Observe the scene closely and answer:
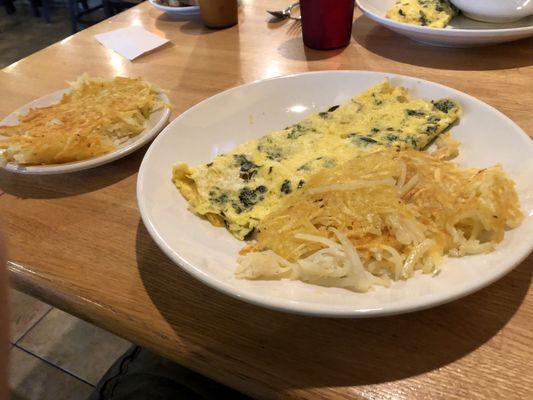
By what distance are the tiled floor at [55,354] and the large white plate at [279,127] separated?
3.43 feet

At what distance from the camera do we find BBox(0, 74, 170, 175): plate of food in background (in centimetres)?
83

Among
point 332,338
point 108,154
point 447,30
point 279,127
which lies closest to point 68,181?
point 108,154

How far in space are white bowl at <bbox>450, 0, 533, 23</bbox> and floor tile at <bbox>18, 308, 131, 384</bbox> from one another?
1474 mm

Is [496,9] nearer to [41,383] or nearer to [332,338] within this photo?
[332,338]

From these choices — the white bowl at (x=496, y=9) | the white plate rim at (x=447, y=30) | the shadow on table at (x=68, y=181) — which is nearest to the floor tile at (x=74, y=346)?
the shadow on table at (x=68, y=181)

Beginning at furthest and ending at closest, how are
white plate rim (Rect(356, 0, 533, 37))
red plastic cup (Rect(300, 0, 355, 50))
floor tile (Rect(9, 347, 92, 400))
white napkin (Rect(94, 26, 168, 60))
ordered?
floor tile (Rect(9, 347, 92, 400))
white napkin (Rect(94, 26, 168, 60))
red plastic cup (Rect(300, 0, 355, 50))
white plate rim (Rect(356, 0, 533, 37))

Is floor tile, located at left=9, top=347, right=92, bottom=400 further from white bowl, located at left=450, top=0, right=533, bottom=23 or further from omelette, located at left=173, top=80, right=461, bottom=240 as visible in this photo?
white bowl, located at left=450, top=0, right=533, bottom=23

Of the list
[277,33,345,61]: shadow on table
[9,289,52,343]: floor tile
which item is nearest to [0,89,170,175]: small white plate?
[277,33,345,61]: shadow on table

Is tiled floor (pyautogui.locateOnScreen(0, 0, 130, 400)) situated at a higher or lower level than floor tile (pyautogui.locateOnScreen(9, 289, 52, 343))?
lower

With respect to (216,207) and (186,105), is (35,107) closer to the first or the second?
(186,105)

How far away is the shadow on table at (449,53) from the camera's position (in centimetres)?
110

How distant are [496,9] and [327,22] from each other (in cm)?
42

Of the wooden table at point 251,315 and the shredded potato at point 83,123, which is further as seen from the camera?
the shredded potato at point 83,123

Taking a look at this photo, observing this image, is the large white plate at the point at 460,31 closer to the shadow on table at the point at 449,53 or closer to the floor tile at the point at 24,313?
the shadow on table at the point at 449,53
